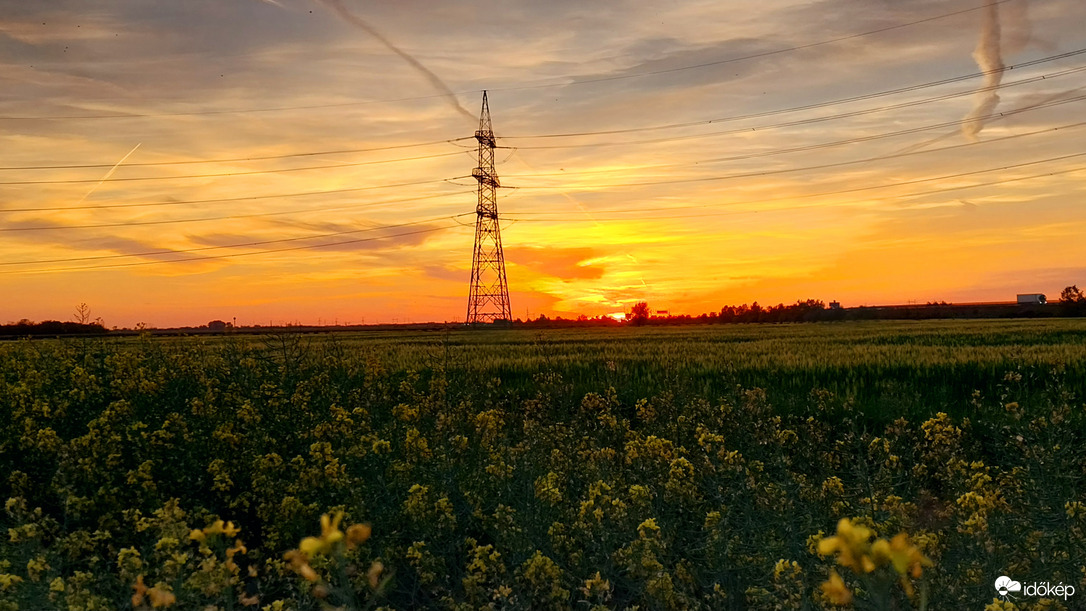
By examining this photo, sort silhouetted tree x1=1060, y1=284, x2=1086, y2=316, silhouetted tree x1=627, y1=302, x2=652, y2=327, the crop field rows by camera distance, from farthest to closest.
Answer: silhouetted tree x1=627, y1=302, x2=652, y2=327, silhouetted tree x1=1060, y1=284, x2=1086, y2=316, the crop field rows

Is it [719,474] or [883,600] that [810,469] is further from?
[883,600]

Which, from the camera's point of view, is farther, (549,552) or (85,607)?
(549,552)

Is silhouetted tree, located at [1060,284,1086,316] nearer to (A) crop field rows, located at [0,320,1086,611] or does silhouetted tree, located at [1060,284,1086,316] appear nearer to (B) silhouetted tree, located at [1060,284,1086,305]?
(B) silhouetted tree, located at [1060,284,1086,305]

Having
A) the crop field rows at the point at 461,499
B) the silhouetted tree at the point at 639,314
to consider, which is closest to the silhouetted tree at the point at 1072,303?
the silhouetted tree at the point at 639,314

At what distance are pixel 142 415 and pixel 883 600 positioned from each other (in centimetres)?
684

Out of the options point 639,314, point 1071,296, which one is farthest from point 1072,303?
point 639,314

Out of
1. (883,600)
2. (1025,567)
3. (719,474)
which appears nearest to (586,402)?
(719,474)

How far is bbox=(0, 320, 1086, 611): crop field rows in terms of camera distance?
3943 millimetres

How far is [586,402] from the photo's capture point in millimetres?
8406

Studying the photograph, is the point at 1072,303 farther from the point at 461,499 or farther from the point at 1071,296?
the point at 461,499

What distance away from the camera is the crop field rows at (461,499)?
3.94 metres

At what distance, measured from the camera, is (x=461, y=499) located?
17.6 ft

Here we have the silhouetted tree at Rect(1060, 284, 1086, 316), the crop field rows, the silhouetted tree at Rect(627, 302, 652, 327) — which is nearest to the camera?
the crop field rows

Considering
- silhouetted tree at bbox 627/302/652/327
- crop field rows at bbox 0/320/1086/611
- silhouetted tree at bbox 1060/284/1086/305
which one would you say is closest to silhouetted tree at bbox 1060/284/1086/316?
silhouetted tree at bbox 1060/284/1086/305
